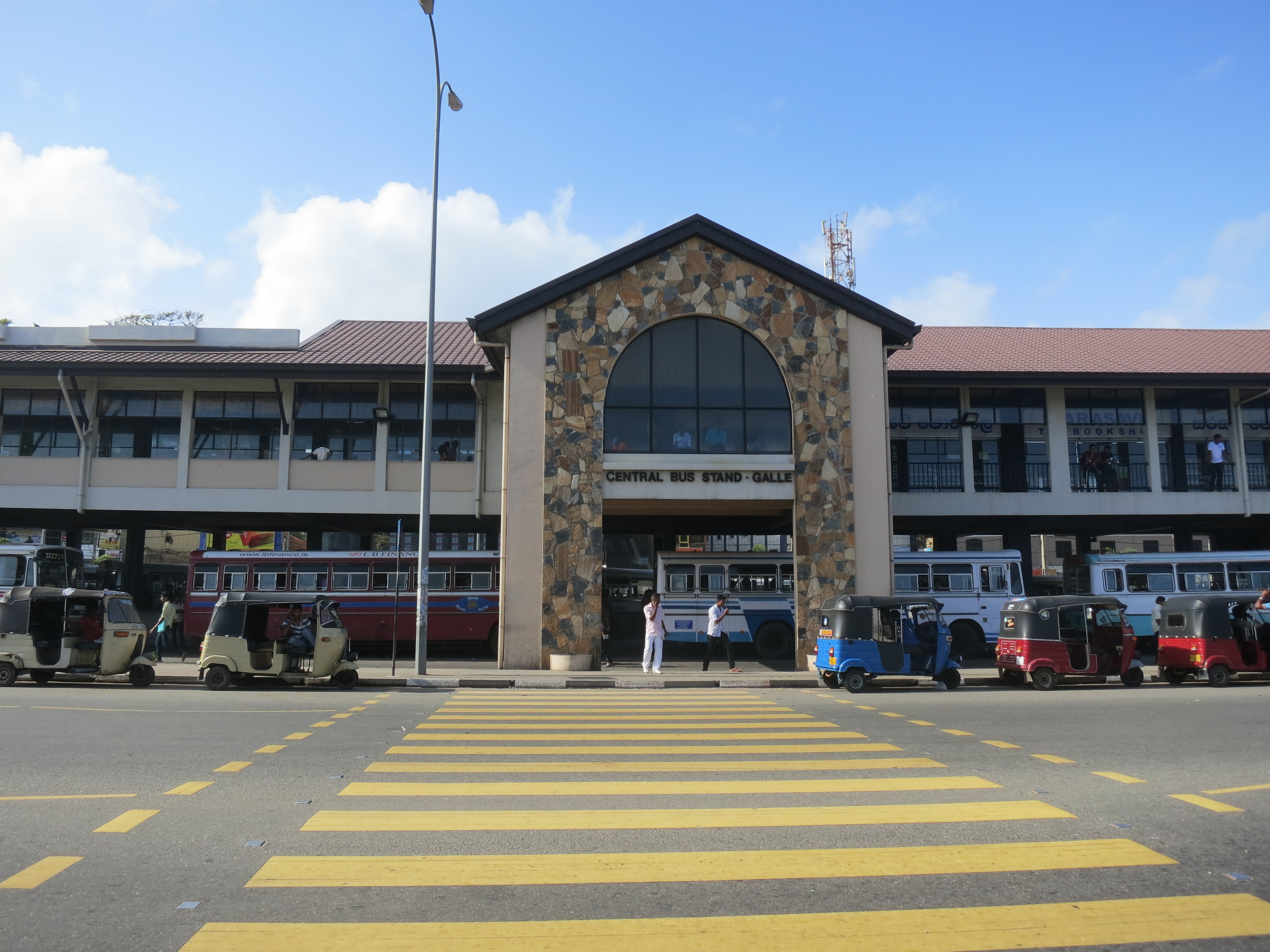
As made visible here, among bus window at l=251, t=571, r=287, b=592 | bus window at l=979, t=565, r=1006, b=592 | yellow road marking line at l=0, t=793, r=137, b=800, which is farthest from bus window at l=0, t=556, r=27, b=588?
bus window at l=979, t=565, r=1006, b=592

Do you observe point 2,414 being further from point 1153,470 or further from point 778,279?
point 1153,470

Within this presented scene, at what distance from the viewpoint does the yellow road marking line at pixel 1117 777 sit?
26.1 feet

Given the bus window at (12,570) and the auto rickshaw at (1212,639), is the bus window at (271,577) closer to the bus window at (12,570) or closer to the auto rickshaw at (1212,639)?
the bus window at (12,570)

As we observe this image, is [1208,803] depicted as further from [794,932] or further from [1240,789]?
[794,932]

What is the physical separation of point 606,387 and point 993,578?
1236cm

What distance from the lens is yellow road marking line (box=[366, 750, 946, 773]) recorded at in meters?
8.39

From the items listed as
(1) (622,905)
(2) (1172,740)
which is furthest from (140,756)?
(2) (1172,740)

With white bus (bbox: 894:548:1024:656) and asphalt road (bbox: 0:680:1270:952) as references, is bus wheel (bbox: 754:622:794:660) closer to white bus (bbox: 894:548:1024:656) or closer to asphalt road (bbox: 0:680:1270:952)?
white bus (bbox: 894:548:1024:656)

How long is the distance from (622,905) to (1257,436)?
31.1 meters

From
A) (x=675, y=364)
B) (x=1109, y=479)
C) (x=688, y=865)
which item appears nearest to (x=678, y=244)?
(x=675, y=364)

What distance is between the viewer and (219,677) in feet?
53.8

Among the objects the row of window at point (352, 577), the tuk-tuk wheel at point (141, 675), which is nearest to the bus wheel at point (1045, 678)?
the row of window at point (352, 577)

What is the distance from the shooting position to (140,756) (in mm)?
8930

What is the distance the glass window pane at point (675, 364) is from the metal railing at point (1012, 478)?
37.1 feet
